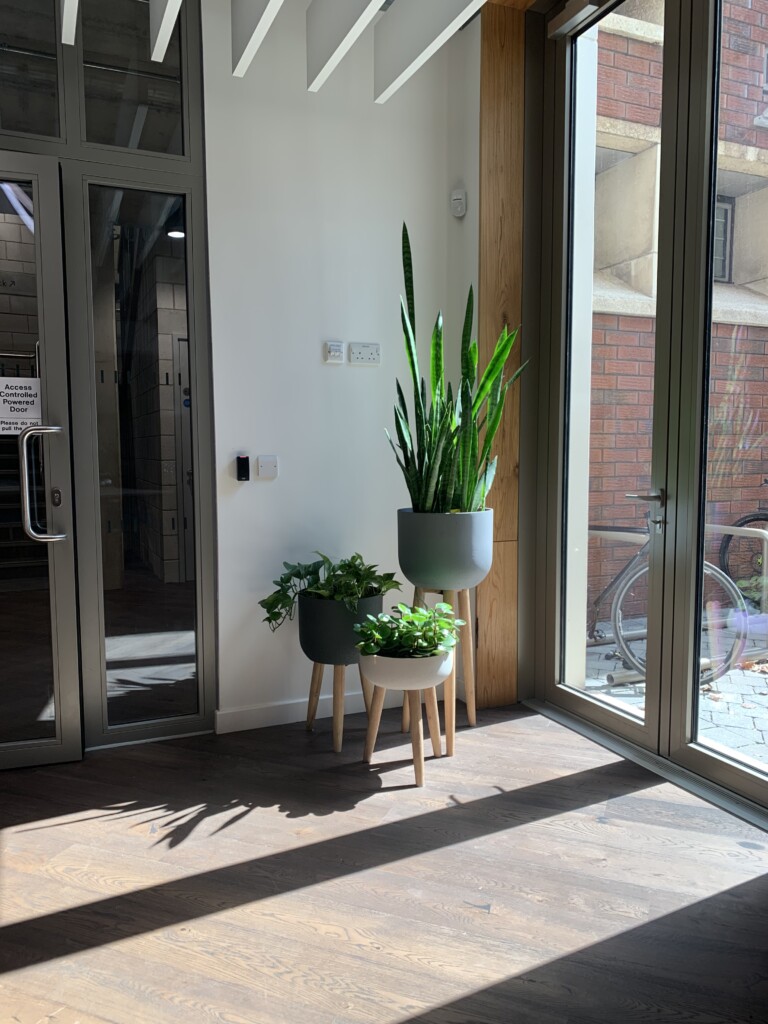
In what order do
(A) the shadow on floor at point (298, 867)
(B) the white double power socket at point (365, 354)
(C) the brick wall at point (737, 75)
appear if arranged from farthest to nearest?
1. (B) the white double power socket at point (365, 354)
2. (C) the brick wall at point (737, 75)
3. (A) the shadow on floor at point (298, 867)

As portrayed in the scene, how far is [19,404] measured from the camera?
9.06 ft

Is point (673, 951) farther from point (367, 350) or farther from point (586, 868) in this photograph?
point (367, 350)

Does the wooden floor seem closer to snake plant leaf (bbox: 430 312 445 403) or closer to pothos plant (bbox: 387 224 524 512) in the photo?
pothos plant (bbox: 387 224 524 512)

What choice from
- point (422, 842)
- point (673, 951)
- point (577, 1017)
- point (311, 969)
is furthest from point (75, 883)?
point (673, 951)

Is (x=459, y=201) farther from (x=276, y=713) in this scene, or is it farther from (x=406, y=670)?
(x=276, y=713)

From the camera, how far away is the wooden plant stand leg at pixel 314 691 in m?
3.06

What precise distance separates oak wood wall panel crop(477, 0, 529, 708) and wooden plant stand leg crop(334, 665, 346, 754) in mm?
772

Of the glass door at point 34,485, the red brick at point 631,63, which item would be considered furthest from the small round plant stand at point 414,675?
the red brick at point 631,63

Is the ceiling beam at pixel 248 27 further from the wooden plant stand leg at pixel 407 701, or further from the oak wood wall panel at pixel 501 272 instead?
the wooden plant stand leg at pixel 407 701

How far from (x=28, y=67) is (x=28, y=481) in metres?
1.50

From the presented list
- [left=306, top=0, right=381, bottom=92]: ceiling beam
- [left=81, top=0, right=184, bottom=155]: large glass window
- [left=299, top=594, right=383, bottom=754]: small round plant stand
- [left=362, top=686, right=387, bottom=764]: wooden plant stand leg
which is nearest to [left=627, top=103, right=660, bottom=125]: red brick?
[left=306, top=0, right=381, bottom=92]: ceiling beam

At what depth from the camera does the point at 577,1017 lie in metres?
1.57

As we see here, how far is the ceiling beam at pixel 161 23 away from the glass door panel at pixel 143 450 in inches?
20.4

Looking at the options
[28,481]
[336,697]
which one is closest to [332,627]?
[336,697]
